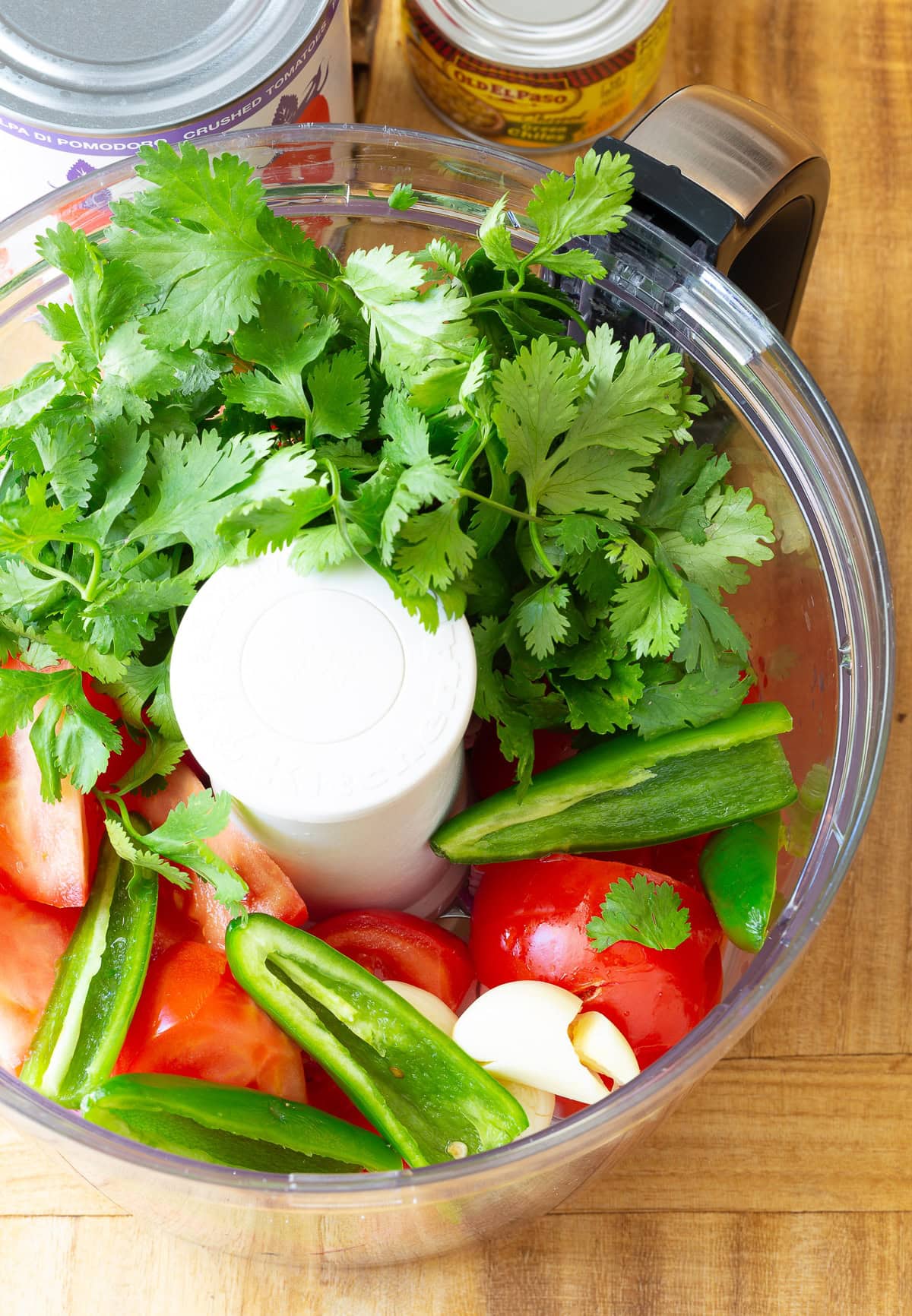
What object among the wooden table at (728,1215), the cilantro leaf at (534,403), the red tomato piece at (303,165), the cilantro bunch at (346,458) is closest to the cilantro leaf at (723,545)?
the cilantro bunch at (346,458)

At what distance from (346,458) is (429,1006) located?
29 centimetres

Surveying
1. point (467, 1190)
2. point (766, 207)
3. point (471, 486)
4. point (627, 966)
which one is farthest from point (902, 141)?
point (467, 1190)

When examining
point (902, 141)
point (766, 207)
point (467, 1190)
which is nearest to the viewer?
point (467, 1190)

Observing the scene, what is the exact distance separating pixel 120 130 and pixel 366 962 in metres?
0.50

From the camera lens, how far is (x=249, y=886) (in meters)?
Result: 0.70

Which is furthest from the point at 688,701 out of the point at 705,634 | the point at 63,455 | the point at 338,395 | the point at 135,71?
the point at 135,71

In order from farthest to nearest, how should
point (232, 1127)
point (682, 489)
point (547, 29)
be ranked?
point (547, 29) → point (682, 489) → point (232, 1127)

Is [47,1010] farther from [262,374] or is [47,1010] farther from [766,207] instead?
[766,207]

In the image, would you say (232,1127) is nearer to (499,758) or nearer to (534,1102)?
(534,1102)

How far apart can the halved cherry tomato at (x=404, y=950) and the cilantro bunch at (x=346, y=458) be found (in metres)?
0.13

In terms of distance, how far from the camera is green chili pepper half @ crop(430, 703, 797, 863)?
0.71 meters

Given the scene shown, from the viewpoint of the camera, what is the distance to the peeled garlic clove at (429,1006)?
69 cm

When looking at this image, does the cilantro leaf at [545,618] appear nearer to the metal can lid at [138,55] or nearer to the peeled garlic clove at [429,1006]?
the peeled garlic clove at [429,1006]

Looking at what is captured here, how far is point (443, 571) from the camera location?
24.6 inches
